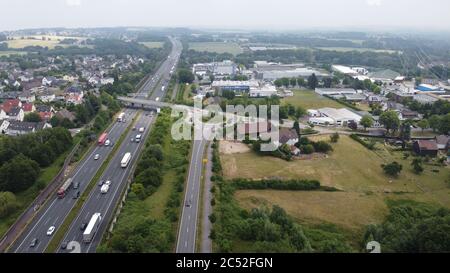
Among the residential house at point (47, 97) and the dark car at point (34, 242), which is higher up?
the residential house at point (47, 97)

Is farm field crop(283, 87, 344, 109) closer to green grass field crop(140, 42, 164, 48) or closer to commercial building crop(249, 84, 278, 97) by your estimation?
commercial building crop(249, 84, 278, 97)

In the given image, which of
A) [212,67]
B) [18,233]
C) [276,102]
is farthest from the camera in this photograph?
[212,67]

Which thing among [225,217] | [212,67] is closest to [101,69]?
[212,67]

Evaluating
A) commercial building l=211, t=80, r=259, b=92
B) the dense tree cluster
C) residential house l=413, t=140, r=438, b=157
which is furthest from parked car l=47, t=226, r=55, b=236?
commercial building l=211, t=80, r=259, b=92

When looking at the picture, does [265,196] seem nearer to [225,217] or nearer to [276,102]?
[225,217]

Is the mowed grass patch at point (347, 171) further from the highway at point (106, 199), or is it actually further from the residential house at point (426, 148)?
the highway at point (106, 199)

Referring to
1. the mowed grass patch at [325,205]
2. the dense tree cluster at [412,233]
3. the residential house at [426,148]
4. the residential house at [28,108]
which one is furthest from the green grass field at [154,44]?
the dense tree cluster at [412,233]
